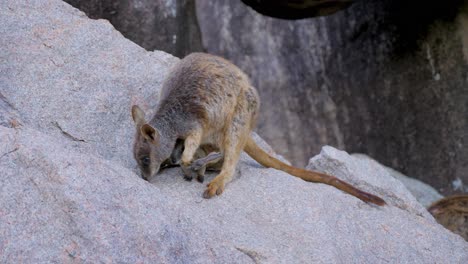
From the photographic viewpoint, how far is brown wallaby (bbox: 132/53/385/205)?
5535 mm

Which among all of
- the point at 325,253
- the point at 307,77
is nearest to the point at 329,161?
the point at 325,253

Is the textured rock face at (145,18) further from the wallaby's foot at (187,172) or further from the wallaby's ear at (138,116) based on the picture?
the wallaby's foot at (187,172)

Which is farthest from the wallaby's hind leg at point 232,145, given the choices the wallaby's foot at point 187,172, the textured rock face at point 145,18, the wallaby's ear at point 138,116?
the textured rock face at point 145,18

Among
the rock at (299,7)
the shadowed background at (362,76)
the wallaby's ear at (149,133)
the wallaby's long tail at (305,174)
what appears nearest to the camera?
the wallaby's ear at (149,133)

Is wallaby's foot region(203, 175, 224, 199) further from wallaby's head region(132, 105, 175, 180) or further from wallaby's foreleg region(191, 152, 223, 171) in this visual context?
wallaby's head region(132, 105, 175, 180)

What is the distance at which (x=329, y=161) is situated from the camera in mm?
6809

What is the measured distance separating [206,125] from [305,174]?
3.30 feet

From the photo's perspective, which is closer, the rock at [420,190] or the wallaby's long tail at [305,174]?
the wallaby's long tail at [305,174]

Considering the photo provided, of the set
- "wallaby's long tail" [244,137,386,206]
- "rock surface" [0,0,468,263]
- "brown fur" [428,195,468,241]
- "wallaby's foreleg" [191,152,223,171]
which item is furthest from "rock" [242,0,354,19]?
"wallaby's foreleg" [191,152,223,171]

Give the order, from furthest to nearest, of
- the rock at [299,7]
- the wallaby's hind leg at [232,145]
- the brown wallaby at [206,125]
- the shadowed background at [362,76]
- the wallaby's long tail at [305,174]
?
1. the shadowed background at [362,76]
2. the rock at [299,7]
3. the wallaby's long tail at [305,174]
4. the wallaby's hind leg at [232,145]
5. the brown wallaby at [206,125]

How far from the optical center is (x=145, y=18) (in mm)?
8852

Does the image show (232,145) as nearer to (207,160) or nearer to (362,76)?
(207,160)

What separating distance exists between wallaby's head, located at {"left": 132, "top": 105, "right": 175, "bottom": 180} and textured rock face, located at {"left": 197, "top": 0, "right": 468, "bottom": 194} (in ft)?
15.7

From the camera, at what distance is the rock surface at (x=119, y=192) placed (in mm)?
4301
